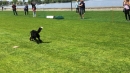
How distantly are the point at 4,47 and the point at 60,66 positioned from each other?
14.3ft

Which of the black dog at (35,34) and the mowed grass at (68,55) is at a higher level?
the black dog at (35,34)

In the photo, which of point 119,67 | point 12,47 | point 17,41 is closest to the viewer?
point 119,67

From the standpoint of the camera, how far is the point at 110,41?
12617mm

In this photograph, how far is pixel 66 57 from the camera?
9703mm

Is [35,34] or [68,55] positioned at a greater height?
[35,34]

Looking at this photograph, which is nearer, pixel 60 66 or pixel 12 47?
pixel 60 66

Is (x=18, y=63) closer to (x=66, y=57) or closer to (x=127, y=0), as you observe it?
(x=66, y=57)

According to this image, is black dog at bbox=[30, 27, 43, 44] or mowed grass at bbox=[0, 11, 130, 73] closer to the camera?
mowed grass at bbox=[0, 11, 130, 73]

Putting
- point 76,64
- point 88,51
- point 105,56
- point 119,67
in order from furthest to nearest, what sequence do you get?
point 88,51 → point 105,56 → point 76,64 → point 119,67

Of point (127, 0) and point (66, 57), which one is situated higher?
point (127, 0)

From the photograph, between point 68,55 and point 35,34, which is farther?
point 35,34

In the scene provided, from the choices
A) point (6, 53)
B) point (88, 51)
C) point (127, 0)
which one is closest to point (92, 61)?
point (88, 51)

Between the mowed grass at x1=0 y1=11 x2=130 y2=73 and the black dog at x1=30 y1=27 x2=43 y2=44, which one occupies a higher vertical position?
the black dog at x1=30 y1=27 x2=43 y2=44

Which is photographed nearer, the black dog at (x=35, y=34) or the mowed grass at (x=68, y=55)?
the mowed grass at (x=68, y=55)
